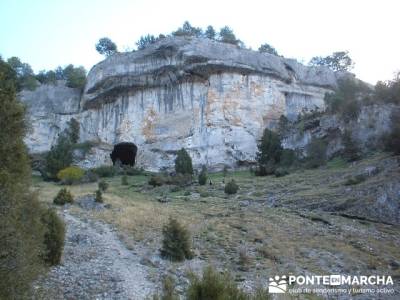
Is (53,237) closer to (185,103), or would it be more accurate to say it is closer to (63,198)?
(63,198)

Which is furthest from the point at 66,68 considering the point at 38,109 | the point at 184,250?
the point at 184,250

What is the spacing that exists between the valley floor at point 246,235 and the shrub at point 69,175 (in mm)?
7466

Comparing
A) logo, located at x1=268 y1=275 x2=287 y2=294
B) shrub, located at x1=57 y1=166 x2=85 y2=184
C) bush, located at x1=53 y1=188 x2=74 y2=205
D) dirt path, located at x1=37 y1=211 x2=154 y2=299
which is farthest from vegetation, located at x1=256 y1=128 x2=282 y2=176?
logo, located at x1=268 y1=275 x2=287 y2=294

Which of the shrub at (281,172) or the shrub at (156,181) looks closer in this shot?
the shrub at (156,181)

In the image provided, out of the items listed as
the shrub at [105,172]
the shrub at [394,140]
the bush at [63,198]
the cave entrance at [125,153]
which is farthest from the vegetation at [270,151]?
the bush at [63,198]

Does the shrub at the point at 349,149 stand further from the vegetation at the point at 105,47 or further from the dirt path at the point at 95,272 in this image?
the vegetation at the point at 105,47

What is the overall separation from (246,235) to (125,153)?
36.9m

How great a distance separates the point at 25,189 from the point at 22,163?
0.69 m

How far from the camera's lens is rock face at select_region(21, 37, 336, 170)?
5241 cm

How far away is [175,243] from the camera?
682 inches

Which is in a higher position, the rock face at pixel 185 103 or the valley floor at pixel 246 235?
the rock face at pixel 185 103

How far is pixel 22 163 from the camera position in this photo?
12906 millimetres

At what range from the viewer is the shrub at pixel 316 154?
133ft

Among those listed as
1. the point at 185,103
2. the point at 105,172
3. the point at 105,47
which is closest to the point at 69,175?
the point at 105,172
